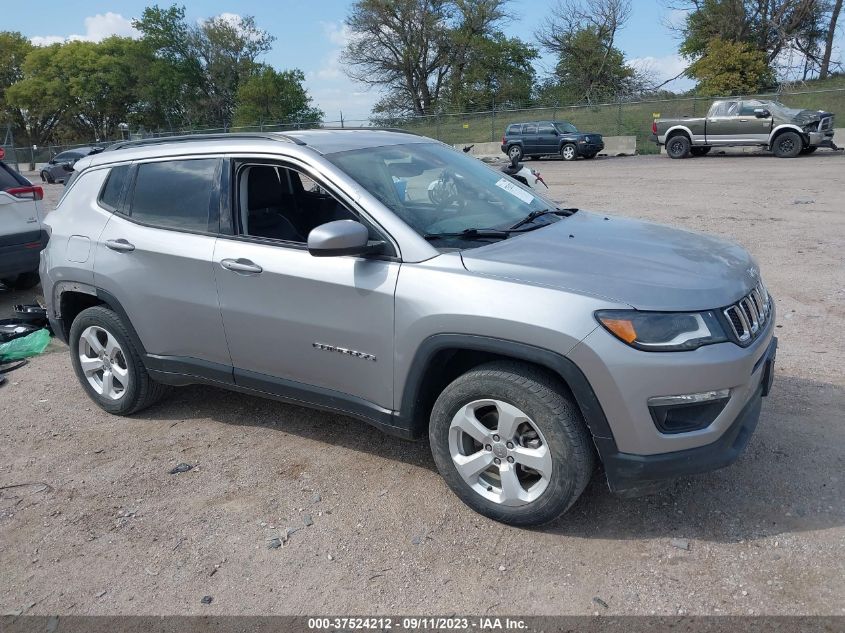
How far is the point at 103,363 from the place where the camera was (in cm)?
475

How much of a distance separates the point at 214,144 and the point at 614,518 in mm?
3004

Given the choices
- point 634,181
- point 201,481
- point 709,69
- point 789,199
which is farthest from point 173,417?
point 709,69

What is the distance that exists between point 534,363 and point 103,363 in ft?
10.2

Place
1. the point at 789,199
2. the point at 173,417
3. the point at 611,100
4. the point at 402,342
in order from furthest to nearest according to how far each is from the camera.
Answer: the point at 611,100
the point at 789,199
the point at 173,417
the point at 402,342

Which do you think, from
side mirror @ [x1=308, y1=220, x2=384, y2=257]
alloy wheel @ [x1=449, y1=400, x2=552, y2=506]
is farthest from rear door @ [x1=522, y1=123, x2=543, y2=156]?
alloy wheel @ [x1=449, y1=400, x2=552, y2=506]

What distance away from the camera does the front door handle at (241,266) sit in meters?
3.76

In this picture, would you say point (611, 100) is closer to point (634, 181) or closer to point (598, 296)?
point (634, 181)

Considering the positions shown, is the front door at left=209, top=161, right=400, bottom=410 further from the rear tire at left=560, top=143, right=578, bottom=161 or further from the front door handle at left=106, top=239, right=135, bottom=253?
the rear tire at left=560, top=143, right=578, bottom=161

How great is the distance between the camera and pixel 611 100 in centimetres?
4697

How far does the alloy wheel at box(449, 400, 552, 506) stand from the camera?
3.13 metres

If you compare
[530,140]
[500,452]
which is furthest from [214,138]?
[530,140]

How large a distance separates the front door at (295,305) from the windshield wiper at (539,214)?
86cm

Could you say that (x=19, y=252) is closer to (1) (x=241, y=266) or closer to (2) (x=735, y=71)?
(1) (x=241, y=266)

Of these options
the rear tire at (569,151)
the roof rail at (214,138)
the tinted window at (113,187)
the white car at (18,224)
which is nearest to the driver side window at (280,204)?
the roof rail at (214,138)
